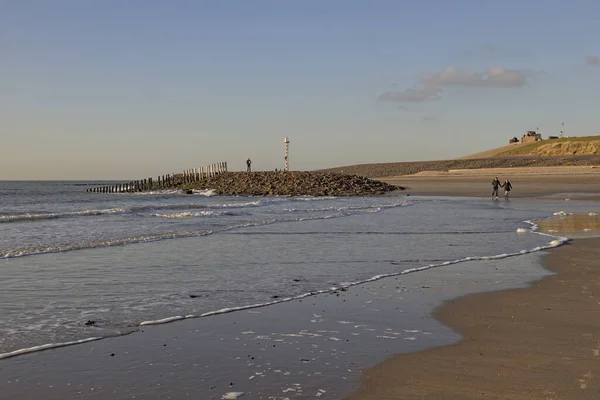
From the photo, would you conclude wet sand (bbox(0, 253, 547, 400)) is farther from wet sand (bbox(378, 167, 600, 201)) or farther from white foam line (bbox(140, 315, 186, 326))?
wet sand (bbox(378, 167, 600, 201))

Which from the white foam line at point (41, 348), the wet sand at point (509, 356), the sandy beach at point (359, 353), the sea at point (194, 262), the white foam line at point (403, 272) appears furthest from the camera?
the white foam line at point (403, 272)

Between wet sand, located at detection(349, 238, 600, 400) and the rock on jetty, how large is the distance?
50.6 metres

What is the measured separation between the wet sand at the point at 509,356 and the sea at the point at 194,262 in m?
3.05

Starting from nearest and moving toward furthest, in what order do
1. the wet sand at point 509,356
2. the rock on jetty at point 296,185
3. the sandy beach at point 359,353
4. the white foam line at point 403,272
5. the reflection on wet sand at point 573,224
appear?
the wet sand at point 509,356 < the sandy beach at point 359,353 < the white foam line at point 403,272 < the reflection on wet sand at point 573,224 < the rock on jetty at point 296,185

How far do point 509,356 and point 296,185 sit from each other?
58.9 metres

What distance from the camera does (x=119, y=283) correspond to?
38.9 feet

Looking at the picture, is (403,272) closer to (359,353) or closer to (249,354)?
(359,353)

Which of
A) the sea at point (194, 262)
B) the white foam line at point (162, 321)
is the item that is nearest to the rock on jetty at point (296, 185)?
the sea at point (194, 262)

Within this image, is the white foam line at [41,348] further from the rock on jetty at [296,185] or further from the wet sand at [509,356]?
the rock on jetty at [296,185]

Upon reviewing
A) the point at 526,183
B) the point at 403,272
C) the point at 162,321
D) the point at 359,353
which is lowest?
the point at 526,183

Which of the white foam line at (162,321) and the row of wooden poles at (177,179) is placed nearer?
the white foam line at (162,321)

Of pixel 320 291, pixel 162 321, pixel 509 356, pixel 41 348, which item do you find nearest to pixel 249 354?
pixel 162 321

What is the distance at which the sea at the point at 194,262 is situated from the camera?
9102 mm

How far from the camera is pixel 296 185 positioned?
215ft
